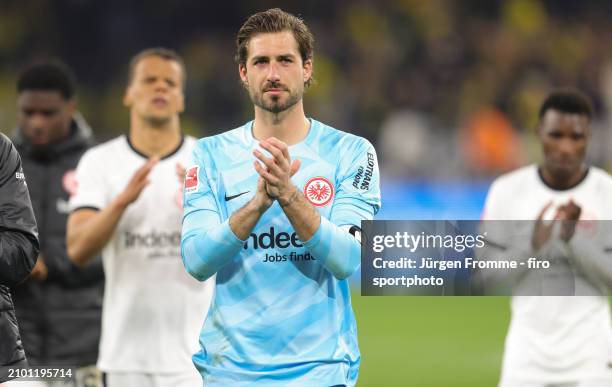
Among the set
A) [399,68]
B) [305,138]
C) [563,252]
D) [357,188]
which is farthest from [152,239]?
[399,68]

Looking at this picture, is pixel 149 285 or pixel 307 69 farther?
pixel 149 285

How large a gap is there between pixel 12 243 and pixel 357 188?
1.21m

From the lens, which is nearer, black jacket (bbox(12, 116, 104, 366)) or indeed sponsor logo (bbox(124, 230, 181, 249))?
indeed sponsor logo (bbox(124, 230, 181, 249))

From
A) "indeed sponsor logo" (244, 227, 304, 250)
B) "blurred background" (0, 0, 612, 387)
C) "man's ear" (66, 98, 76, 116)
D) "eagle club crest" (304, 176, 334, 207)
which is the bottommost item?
"indeed sponsor logo" (244, 227, 304, 250)

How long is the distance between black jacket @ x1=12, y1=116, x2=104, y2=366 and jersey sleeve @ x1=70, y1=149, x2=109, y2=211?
56 centimetres

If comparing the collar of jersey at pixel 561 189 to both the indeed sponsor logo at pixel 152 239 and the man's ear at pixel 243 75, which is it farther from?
the man's ear at pixel 243 75

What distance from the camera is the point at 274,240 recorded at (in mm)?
4207

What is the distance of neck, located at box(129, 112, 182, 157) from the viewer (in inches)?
260

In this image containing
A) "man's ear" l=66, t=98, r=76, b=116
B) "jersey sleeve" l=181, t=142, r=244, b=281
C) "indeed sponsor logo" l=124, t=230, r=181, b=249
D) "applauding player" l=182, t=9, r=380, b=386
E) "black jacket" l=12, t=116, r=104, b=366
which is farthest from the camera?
"man's ear" l=66, t=98, r=76, b=116

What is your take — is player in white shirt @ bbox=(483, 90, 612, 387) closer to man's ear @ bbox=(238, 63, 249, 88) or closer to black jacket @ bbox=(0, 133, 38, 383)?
man's ear @ bbox=(238, 63, 249, 88)

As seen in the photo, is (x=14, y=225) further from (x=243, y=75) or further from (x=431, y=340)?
(x=431, y=340)

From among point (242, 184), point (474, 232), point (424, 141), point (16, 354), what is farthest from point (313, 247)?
point (424, 141)

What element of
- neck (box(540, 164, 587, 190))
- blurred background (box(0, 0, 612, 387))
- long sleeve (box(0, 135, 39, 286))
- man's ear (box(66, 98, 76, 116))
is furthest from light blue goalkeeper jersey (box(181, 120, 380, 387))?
blurred background (box(0, 0, 612, 387))

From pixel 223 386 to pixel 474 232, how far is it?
69.4 inches
